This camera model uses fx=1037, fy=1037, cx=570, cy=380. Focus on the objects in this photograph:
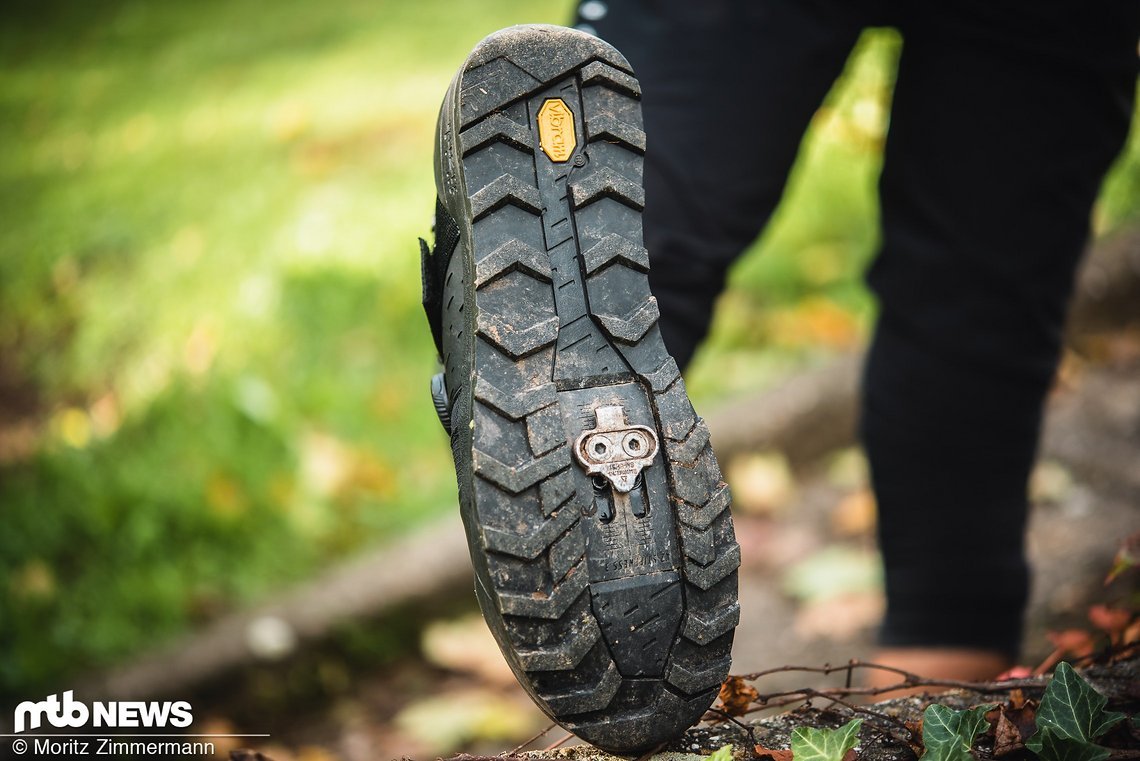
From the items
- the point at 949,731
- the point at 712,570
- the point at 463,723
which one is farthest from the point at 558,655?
the point at 463,723

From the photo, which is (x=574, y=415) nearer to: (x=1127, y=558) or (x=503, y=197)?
(x=503, y=197)

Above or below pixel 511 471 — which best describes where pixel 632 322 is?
above

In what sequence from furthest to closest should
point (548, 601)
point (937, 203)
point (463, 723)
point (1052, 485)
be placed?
point (1052, 485) → point (463, 723) → point (937, 203) → point (548, 601)

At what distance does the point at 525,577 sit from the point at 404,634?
4.31 feet

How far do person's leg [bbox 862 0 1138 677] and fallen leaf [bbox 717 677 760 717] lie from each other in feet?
1.84

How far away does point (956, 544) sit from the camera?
151 cm

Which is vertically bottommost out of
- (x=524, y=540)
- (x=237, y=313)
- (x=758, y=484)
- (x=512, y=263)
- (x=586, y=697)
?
(x=586, y=697)

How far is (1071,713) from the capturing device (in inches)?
37.0

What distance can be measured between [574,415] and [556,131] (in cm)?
28

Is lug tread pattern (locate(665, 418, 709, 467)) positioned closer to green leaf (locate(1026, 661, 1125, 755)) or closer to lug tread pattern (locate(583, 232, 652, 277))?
lug tread pattern (locate(583, 232, 652, 277))

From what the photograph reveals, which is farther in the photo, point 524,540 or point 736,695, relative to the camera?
point 736,695

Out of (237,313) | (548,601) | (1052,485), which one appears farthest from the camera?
(237,313)

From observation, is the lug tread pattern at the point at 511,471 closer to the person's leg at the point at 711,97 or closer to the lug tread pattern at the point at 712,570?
the lug tread pattern at the point at 712,570

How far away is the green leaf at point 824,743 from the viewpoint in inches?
36.8
